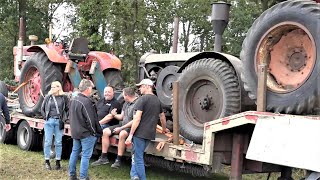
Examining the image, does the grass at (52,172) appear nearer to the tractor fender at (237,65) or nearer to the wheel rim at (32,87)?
the wheel rim at (32,87)

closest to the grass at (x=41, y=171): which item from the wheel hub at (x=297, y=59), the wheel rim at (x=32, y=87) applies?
the wheel rim at (x=32, y=87)

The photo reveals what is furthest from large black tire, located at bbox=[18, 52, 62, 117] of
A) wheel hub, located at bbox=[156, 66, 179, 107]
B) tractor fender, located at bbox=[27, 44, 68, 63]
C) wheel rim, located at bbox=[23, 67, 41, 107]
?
wheel hub, located at bbox=[156, 66, 179, 107]

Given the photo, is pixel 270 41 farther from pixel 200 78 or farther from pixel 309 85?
pixel 200 78

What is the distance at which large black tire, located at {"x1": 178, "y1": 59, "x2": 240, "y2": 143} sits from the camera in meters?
6.26

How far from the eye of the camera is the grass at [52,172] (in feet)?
24.8

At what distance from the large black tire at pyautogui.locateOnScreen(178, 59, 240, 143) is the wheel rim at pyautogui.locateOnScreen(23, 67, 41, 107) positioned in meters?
3.84

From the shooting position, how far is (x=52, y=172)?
25.8 ft

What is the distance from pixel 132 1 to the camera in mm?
15625

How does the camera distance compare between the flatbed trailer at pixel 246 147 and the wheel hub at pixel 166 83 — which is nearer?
the flatbed trailer at pixel 246 147

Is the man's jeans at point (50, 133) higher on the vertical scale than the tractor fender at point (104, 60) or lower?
lower

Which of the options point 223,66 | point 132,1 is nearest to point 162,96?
point 223,66

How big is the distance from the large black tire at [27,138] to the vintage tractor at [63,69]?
0.31 metres

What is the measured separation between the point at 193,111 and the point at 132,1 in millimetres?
9316

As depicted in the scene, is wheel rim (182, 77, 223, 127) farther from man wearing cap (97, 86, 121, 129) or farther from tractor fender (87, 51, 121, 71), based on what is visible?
tractor fender (87, 51, 121, 71)
